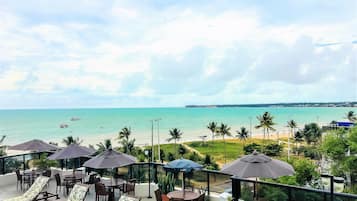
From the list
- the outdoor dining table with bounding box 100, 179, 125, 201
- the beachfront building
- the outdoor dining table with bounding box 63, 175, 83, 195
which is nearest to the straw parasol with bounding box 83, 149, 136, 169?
the beachfront building

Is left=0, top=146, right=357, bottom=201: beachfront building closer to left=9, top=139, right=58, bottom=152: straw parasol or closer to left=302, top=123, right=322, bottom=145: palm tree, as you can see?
left=9, top=139, right=58, bottom=152: straw parasol

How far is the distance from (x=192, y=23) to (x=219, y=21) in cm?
177

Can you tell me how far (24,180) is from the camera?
33.0 feet

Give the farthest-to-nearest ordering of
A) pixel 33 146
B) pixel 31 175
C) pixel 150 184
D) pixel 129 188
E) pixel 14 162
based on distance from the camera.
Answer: pixel 14 162 → pixel 33 146 → pixel 31 175 → pixel 150 184 → pixel 129 188

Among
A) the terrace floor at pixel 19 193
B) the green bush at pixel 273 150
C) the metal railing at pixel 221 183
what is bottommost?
the green bush at pixel 273 150

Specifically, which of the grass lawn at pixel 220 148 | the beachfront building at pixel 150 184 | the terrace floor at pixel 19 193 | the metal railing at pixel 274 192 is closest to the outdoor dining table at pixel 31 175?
the beachfront building at pixel 150 184

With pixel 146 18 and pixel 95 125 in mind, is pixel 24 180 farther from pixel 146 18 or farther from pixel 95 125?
pixel 95 125

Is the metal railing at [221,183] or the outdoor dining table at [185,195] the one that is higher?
the metal railing at [221,183]

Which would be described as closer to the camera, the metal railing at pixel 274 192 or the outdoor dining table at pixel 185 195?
the metal railing at pixel 274 192

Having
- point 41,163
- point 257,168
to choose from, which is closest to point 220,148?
point 41,163

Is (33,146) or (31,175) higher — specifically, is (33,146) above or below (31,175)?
above

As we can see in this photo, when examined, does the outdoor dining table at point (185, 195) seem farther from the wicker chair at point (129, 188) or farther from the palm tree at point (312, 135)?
the palm tree at point (312, 135)

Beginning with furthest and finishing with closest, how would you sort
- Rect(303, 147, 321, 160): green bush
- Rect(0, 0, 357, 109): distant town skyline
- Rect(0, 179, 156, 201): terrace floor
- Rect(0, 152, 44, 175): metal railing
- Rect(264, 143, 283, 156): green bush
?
Rect(264, 143, 283, 156): green bush, Rect(303, 147, 321, 160): green bush, Rect(0, 0, 357, 109): distant town skyline, Rect(0, 152, 44, 175): metal railing, Rect(0, 179, 156, 201): terrace floor

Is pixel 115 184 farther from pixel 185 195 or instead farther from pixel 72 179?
pixel 185 195
